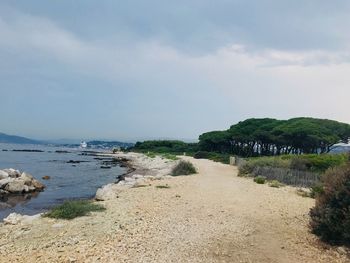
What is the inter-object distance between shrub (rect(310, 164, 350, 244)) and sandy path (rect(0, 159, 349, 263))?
0.39m

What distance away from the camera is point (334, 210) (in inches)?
394

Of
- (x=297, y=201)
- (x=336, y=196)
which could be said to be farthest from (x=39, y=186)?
(x=336, y=196)

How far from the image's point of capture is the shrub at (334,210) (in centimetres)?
972

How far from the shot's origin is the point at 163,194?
18484mm

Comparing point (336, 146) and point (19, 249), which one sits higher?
point (336, 146)

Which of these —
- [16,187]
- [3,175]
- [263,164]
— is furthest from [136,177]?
[3,175]

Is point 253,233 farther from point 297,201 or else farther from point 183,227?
point 297,201

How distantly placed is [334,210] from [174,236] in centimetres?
395

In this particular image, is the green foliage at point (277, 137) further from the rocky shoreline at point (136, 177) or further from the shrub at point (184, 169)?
the shrub at point (184, 169)

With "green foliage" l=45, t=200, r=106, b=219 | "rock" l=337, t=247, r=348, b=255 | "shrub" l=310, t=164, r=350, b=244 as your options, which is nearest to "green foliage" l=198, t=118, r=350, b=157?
"green foliage" l=45, t=200, r=106, b=219

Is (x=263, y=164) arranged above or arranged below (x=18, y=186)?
above

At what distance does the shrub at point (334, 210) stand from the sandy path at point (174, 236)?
1.28 ft

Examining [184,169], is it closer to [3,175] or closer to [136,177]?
[136,177]

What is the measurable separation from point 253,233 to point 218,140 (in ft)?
199
